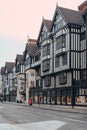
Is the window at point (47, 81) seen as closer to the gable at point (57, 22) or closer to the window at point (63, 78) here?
the window at point (63, 78)

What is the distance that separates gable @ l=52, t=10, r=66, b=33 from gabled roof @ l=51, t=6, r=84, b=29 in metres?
0.64

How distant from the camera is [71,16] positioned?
54781mm

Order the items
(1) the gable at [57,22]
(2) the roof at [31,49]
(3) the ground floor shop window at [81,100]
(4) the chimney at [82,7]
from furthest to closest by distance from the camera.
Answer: (2) the roof at [31,49], (4) the chimney at [82,7], (1) the gable at [57,22], (3) the ground floor shop window at [81,100]

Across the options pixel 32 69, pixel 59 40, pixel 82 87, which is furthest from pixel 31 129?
pixel 32 69

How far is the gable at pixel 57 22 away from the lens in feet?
178

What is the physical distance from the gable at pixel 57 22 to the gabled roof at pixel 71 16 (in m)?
0.64

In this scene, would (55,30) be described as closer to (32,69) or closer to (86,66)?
(86,66)

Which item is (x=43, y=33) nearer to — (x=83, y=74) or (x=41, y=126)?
(x=83, y=74)

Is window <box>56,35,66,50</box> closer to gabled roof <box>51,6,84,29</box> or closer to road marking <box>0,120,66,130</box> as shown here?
gabled roof <box>51,6,84,29</box>

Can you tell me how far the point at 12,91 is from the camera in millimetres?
101312

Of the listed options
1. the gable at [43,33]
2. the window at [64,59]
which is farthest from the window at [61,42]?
the gable at [43,33]

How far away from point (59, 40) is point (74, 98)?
11199 mm

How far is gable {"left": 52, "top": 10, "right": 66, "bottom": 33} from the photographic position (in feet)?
178

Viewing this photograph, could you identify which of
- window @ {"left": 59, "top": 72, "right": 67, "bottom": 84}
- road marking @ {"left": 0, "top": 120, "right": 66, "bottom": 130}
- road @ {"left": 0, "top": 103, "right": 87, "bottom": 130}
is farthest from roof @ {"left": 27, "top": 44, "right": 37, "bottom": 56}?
road marking @ {"left": 0, "top": 120, "right": 66, "bottom": 130}
